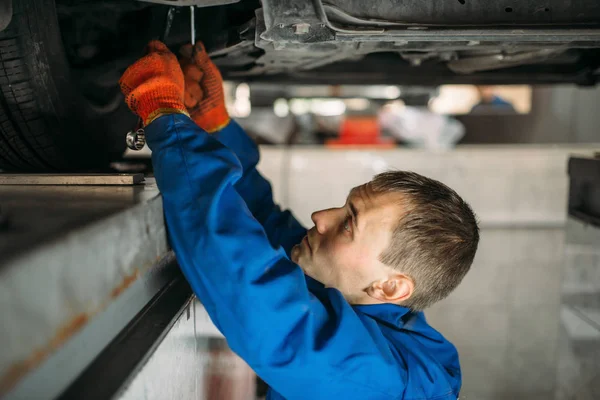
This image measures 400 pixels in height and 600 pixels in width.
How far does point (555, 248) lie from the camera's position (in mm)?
3041

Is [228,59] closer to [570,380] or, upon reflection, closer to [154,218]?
[154,218]

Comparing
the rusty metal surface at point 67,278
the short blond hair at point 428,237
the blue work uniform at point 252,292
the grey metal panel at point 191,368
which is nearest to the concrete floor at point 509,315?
the grey metal panel at point 191,368

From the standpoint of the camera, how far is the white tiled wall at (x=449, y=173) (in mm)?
2928

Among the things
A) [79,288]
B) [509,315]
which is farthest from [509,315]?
[79,288]

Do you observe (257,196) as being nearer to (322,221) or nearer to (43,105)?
(322,221)

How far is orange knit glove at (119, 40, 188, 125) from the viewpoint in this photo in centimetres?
90

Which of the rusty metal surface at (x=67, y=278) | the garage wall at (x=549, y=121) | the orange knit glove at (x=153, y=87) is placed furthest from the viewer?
the garage wall at (x=549, y=121)

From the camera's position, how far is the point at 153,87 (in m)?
0.91

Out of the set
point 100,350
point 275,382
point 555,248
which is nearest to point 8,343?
point 100,350

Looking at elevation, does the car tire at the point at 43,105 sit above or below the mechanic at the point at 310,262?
above

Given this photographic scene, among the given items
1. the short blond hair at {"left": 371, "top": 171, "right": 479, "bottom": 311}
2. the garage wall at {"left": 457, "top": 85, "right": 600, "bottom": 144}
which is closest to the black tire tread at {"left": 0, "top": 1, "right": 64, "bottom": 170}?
the short blond hair at {"left": 371, "top": 171, "right": 479, "bottom": 311}

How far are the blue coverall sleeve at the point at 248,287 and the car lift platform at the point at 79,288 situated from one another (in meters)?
0.05

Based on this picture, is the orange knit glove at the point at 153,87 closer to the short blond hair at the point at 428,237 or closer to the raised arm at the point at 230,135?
the raised arm at the point at 230,135

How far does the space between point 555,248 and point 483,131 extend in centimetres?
181
